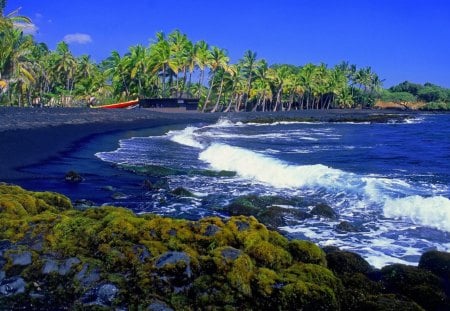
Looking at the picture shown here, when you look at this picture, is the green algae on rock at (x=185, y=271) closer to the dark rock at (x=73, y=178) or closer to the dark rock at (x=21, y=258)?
the dark rock at (x=21, y=258)

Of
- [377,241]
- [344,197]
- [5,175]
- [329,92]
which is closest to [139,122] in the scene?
[5,175]

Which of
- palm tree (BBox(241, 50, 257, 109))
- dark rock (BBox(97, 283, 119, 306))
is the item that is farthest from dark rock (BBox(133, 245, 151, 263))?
palm tree (BBox(241, 50, 257, 109))

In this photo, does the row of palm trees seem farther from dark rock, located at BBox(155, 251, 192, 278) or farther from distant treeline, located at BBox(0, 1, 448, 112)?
dark rock, located at BBox(155, 251, 192, 278)

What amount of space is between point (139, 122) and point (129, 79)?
23.0 meters

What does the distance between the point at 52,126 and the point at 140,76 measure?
3409 centimetres

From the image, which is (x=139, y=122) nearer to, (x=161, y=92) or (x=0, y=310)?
(x=161, y=92)

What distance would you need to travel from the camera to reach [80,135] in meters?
31.8

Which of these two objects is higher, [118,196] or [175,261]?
[175,261]

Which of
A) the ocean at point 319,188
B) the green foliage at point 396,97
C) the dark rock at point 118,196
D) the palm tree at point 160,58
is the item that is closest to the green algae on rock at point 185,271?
the ocean at point 319,188

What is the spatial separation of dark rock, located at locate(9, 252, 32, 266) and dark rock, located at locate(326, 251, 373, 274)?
4061mm

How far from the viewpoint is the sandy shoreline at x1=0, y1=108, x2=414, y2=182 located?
18713 mm

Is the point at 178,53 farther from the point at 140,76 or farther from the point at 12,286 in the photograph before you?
the point at 12,286

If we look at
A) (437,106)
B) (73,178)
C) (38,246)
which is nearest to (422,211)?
(38,246)

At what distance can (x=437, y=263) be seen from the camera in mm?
6738
